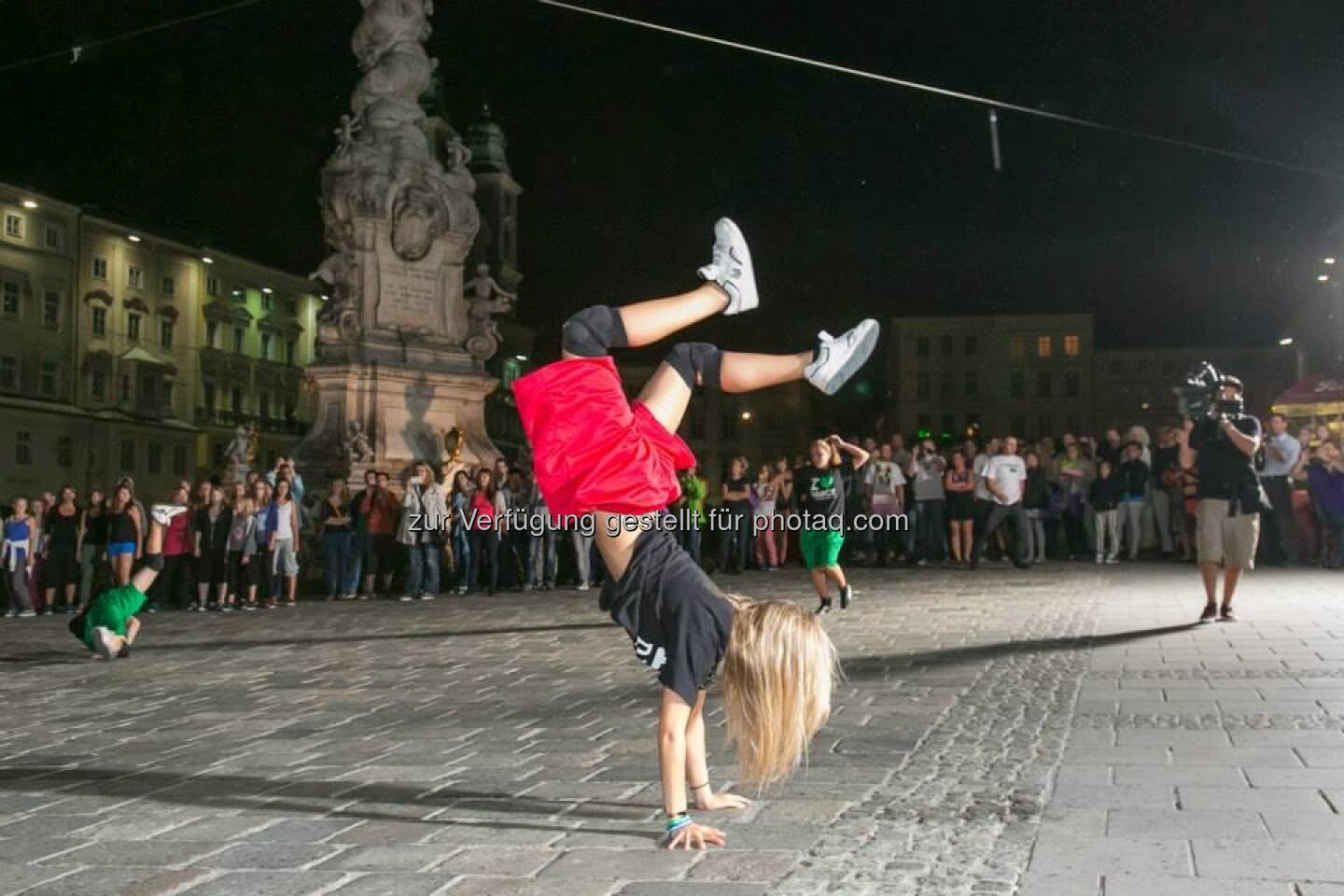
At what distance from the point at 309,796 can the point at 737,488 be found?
1683 centimetres

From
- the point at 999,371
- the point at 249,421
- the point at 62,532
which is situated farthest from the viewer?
the point at 999,371

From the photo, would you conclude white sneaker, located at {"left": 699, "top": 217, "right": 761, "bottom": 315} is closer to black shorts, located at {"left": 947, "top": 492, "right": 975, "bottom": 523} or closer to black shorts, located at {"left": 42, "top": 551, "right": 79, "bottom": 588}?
black shorts, located at {"left": 42, "top": 551, "right": 79, "bottom": 588}

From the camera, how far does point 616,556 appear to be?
197 inches

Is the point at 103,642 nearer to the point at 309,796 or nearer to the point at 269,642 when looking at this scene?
the point at 269,642

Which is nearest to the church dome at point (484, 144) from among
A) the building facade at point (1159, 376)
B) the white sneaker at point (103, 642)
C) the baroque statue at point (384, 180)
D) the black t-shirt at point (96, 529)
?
the building facade at point (1159, 376)

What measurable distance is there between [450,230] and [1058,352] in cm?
9214

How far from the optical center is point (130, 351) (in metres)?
73.1

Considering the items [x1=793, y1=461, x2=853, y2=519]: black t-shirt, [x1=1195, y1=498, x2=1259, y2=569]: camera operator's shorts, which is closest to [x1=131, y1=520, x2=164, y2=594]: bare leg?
[x1=793, y1=461, x2=853, y2=519]: black t-shirt

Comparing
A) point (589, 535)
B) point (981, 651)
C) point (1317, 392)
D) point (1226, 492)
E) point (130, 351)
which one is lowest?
point (981, 651)

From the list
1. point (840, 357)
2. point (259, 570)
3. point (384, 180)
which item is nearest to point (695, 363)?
point (840, 357)

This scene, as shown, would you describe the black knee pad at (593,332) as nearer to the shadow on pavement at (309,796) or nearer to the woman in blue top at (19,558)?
the shadow on pavement at (309,796)

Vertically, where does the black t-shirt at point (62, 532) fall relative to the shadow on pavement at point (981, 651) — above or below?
above

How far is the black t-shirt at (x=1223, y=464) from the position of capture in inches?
474

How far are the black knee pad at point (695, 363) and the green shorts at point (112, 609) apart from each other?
27.9 feet
